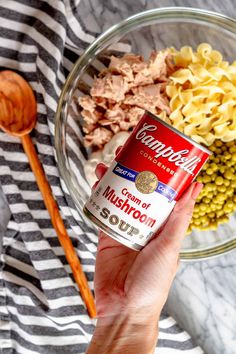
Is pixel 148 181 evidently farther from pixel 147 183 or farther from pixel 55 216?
pixel 55 216

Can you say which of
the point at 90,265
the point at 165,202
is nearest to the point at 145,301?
the point at 165,202

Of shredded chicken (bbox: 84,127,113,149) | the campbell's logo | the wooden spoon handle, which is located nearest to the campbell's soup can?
the campbell's logo

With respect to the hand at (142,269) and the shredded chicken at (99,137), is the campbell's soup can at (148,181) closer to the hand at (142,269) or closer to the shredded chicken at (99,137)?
the hand at (142,269)

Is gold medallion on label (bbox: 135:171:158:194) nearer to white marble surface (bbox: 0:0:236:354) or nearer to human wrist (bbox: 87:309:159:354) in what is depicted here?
human wrist (bbox: 87:309:159:354)

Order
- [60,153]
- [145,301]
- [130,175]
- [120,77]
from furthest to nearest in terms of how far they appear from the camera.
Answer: [60,153], [120,77], [145,301], [130,175]

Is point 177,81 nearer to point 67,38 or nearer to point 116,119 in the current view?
point 116,119
